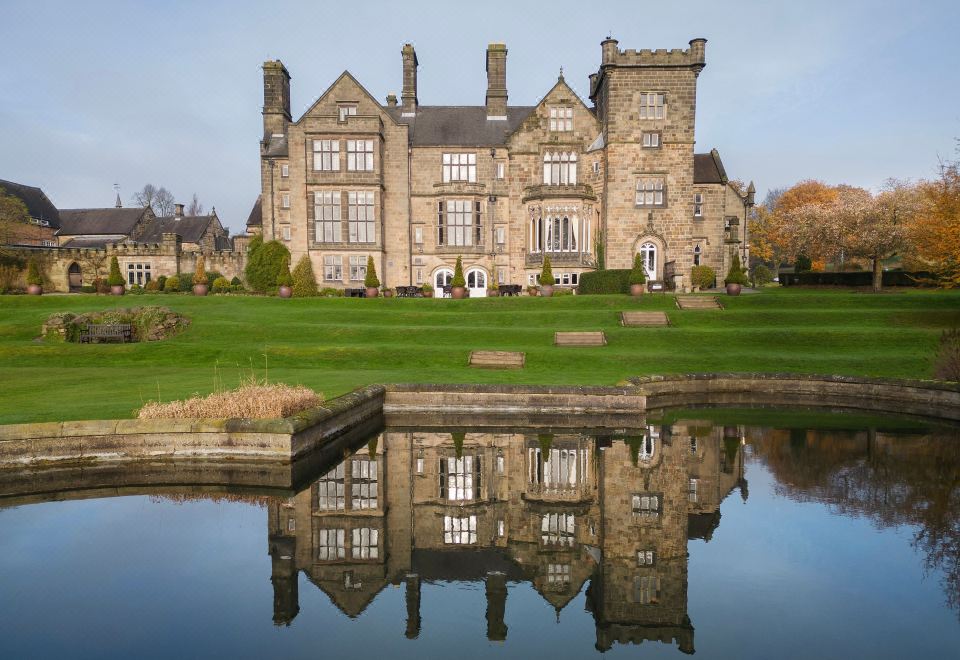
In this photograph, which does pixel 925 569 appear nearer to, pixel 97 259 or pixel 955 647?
pixel 955 647

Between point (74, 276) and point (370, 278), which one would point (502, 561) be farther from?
point (74, 276)

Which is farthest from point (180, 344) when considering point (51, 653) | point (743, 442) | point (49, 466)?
point (743, 442)

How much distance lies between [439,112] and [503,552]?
40818mm

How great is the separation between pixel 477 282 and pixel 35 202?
56454 millimetres

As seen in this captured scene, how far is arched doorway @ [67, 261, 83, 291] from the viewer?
4825 centimetres

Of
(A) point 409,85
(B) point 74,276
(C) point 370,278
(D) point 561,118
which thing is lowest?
(C) point 370,278

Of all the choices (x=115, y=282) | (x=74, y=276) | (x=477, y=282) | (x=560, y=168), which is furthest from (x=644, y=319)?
(x=74, y=276)

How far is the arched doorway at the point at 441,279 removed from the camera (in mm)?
41750

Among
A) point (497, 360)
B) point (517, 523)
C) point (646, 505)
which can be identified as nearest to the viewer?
point (517, 523)

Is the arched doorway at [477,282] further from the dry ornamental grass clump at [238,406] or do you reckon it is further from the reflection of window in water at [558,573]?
the reflection of window in water at [558,573]

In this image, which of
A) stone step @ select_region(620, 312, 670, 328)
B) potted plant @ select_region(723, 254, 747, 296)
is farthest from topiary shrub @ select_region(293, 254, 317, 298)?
potted plant @ select_region(723, 254, 747, 296)

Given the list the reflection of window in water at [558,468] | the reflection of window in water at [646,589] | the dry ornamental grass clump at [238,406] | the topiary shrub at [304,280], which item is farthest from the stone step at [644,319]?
the reflection of window in water at [646,589]

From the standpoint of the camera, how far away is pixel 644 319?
93.7ft

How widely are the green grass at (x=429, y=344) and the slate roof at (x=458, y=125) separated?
1467 cm
